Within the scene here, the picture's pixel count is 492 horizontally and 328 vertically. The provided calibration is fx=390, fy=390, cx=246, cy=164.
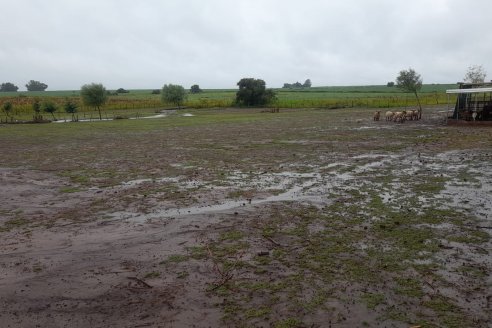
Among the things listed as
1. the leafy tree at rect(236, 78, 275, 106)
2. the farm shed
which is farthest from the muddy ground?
the leafy tree at rect(236, 78, 275, 106)

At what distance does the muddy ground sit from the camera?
4871 mm

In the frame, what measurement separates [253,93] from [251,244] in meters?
60.2

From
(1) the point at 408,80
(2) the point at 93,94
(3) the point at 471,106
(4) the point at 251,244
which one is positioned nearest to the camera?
(4) the point at 251,244

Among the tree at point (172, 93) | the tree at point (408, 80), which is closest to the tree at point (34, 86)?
the tree at point (172, 93)

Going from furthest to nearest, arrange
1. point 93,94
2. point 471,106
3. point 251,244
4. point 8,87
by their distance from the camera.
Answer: point 8,87 → point 93,94 → point 471,106 → point 251,244

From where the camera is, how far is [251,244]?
7.02 m

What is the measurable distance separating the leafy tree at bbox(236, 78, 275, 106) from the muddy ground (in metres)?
51.9

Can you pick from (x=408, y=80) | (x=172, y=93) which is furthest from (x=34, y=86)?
(x=408, y=80)

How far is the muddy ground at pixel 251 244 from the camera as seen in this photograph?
487cm

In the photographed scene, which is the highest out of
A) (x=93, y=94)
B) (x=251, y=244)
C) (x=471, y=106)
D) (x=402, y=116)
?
(x=93, y=94)

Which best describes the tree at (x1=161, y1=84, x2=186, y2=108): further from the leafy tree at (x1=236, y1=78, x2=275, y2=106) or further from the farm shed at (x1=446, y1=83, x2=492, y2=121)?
the farm shed at (x1=446, y1=83, x2=492, y2=121)

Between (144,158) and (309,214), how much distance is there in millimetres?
10333

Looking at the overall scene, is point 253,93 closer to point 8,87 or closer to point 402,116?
point 402,116

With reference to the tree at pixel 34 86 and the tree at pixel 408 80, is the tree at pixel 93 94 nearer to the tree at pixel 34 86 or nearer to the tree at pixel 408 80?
the tree at pixel 408 80
